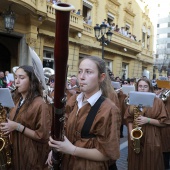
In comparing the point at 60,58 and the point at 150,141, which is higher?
the point at 60,58

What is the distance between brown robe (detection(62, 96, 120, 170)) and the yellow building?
8242 millimetres

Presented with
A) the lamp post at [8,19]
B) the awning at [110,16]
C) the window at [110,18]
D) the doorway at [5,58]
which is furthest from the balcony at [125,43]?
the lamp post at [8,19]

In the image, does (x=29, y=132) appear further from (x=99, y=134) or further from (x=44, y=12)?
(x=44, y=12)

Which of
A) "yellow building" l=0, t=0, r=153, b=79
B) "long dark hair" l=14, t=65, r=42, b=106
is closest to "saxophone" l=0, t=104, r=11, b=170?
"long dark hair" l=14, t=65, r=42, b=106

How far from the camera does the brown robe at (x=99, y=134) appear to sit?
74.7 inches

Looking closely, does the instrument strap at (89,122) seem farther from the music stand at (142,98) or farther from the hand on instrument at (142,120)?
the hand on instrument at (142,120)

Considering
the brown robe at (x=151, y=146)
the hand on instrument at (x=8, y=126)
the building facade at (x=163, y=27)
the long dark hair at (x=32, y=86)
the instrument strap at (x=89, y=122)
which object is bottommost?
the brown robe at (x=151, y=146)

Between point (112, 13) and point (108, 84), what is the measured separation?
61.7ft

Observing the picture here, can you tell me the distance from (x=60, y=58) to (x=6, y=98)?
1.52m

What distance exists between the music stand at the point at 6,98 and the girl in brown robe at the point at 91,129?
87 cm

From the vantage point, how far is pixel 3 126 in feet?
8.38

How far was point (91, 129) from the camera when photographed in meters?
1.93

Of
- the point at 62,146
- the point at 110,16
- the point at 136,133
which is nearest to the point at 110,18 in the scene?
the point at 110,16

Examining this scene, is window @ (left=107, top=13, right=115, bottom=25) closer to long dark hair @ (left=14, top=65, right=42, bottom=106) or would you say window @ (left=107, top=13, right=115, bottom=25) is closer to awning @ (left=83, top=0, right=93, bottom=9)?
awning @ (left=83, top=0, right=93, bottom=9)
